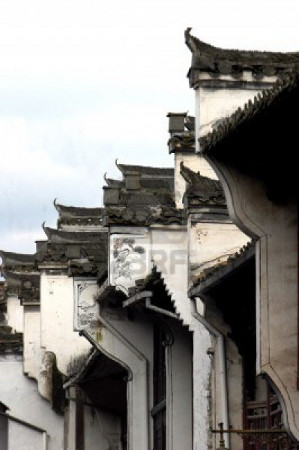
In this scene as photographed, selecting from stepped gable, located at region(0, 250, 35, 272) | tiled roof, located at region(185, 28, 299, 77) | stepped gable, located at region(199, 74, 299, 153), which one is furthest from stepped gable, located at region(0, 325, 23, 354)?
stepped gable, located at region(199, 74, 299, 153)

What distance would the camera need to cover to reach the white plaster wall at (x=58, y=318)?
60.8 m

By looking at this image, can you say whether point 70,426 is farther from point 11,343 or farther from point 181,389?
point 181,389

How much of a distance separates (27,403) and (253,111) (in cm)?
3877

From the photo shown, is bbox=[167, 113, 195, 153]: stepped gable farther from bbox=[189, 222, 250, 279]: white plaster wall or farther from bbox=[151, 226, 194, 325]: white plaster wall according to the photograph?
bbox=[189, 222, 250, 279]: white plaster wall

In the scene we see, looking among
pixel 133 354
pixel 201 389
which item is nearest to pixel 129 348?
pixel 133 354

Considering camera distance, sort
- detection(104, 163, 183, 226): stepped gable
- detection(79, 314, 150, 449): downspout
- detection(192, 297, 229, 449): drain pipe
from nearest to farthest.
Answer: detection(192, 297, 229, 449): drain pipe
detection(104, 163, 183, 226): stepped gable
detection(79, 314, 150, 449): downspout

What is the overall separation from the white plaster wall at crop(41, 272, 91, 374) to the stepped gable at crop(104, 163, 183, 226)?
3.82 metres

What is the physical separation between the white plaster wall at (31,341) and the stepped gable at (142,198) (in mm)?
8757

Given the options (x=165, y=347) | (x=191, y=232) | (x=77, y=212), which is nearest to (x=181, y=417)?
(x=165, y=347)

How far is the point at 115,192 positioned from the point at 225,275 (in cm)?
1551

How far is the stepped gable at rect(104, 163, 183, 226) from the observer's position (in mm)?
43375

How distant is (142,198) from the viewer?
4872 cm

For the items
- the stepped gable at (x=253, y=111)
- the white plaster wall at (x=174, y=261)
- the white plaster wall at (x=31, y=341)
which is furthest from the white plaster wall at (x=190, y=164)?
the white plaster wall at (x=31, y=341)

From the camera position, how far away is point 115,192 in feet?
160
